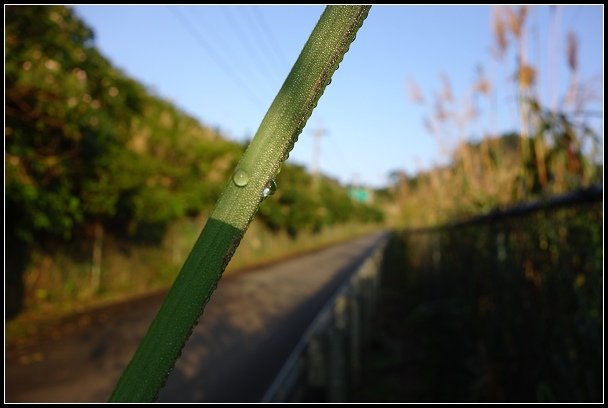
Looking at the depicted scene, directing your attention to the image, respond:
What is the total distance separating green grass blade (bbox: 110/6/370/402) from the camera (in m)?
0.26

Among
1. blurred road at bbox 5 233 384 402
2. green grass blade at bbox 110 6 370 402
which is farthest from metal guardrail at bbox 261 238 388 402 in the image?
green grass blade at bbox 110 6 370 402

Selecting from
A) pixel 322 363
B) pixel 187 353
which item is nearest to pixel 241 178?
pixel 322 363

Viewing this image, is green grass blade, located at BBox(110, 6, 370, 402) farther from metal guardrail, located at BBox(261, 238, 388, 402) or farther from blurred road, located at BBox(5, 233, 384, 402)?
blurred road, located at BBox(5, 233, 384, 402)

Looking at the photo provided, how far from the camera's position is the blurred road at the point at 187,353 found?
13.5 ft

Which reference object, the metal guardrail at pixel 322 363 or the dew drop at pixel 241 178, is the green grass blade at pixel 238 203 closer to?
the dew drop at pixel 241 178

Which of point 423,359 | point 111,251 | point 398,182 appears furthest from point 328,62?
point 398,182

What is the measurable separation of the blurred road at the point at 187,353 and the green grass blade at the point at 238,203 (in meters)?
3.90

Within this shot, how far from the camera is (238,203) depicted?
262mm

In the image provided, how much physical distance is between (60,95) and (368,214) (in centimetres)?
6279

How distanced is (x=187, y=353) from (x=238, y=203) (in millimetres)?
5410

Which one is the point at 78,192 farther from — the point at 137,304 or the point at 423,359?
the point at 423,359

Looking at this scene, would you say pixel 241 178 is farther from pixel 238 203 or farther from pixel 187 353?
pixel 187 353

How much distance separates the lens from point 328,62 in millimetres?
270

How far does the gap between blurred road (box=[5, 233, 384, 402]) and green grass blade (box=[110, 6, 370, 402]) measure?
3.90 m
